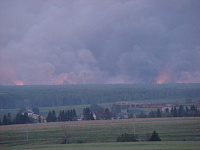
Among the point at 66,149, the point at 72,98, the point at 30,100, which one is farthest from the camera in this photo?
the point at 72,98

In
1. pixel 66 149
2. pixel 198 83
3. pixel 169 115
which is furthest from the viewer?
pixel 198 83

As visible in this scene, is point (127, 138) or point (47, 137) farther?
point (47, 137)

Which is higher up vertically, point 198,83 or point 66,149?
point 198,83

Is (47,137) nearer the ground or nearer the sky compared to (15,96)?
nearer the ground

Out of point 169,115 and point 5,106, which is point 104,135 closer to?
point 169,115

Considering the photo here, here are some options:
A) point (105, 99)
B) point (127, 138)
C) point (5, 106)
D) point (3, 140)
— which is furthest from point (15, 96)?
point (127, 138)

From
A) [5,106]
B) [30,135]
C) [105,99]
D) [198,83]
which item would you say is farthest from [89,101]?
[30,135]

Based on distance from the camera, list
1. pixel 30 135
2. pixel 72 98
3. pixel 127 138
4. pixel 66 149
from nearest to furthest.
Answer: pixel 66 149 → pixel 127 138 → pixel 30 135 → pixel 72 98

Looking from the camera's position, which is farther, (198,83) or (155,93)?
(198,83)

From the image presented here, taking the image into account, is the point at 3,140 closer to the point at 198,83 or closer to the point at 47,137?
the point at 47,137

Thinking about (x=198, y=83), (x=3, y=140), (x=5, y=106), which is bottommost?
(x=3, y=140)
